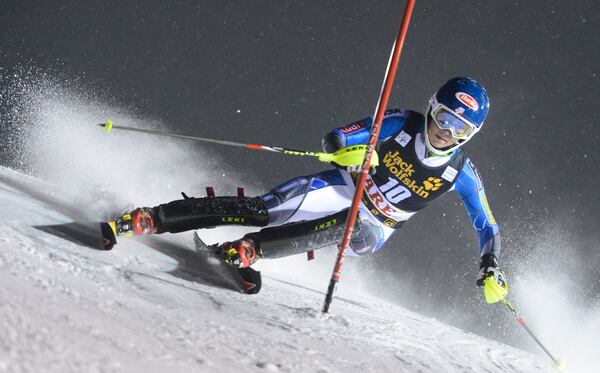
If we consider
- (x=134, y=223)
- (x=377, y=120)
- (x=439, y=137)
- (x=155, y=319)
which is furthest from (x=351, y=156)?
(x=155, y=319)

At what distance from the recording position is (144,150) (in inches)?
284

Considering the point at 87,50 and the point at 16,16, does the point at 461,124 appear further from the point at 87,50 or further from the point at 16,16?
the point at 16,16

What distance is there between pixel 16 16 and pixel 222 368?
28.1ft

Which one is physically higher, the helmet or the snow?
the helmet

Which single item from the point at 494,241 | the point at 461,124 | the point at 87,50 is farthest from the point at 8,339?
the point at 87,50

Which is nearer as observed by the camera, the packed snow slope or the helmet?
the packed snow slope

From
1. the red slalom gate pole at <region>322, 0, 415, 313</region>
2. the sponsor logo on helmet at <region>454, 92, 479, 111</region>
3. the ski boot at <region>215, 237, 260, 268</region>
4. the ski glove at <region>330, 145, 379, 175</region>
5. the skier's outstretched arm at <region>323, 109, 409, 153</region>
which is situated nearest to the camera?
Answer: the red slalom gate pole at <region>322, 0, 415, 313</region>

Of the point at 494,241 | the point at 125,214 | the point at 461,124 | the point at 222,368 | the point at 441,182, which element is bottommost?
the point at 222,368

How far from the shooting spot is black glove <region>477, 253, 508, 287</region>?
3.93 metres

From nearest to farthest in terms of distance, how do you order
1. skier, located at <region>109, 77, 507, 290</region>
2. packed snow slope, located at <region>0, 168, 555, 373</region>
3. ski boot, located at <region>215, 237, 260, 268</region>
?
1. packed snow slope, located at <region>0, 168, 555, 373</region>
2. ski boot, located at <region>215, 237, 260, 268</region>
3. skier, located at <region>109, 77, 507, 290</region>

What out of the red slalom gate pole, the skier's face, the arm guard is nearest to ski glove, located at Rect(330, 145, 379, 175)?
the red slalom gate pole

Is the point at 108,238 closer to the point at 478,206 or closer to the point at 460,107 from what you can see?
the point at 460,107

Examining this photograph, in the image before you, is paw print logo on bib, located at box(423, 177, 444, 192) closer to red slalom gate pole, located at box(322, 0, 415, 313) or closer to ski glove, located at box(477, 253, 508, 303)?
ski glove, located at box(477, 253, 508, 303)

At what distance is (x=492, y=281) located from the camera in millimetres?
3914
